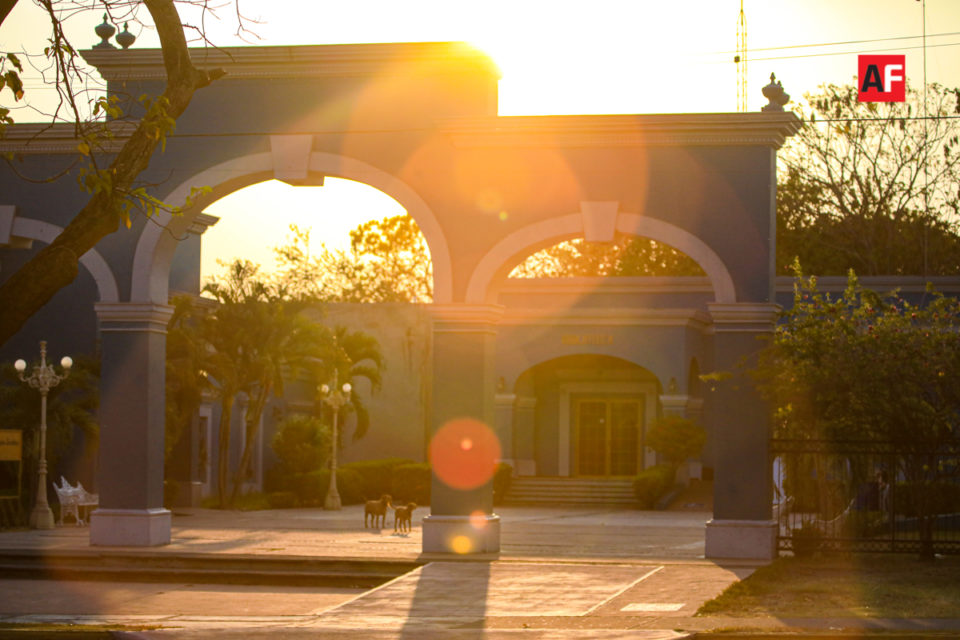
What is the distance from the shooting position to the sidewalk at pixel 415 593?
37.2 feet

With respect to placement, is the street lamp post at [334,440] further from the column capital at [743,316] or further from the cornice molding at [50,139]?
the column capital at [743,316]

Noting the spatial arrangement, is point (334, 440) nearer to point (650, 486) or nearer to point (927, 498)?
point (650, 486)

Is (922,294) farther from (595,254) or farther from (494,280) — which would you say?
(595,254)

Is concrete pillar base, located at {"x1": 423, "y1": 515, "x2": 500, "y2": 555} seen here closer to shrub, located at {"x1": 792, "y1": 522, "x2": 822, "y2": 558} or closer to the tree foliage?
shrub, located at {"x1": 792, "y1": 522, "x2": 822, "y2": 558}

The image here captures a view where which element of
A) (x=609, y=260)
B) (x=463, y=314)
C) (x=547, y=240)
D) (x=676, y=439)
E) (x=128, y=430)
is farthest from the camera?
(x=609, y=260)

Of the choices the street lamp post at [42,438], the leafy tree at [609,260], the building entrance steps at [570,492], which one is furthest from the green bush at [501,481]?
the leafy tree at [609,260]

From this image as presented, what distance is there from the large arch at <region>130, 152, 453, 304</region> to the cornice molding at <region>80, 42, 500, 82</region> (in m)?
1.10

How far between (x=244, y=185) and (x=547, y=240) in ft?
13.5

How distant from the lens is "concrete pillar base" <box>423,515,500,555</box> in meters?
17.0

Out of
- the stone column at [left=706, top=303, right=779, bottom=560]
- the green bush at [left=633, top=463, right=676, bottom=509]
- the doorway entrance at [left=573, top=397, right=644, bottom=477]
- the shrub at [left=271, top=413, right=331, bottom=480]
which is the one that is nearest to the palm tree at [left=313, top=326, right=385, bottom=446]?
the shrub at [left=271, top=413, right=331, bottom=480]

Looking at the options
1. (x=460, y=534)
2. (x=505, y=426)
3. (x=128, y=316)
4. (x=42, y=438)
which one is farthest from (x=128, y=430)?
(x=505, y=426)

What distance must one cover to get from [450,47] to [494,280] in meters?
2.98

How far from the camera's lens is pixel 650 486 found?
31.0 meters

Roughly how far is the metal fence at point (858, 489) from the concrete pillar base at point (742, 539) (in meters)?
0.41
